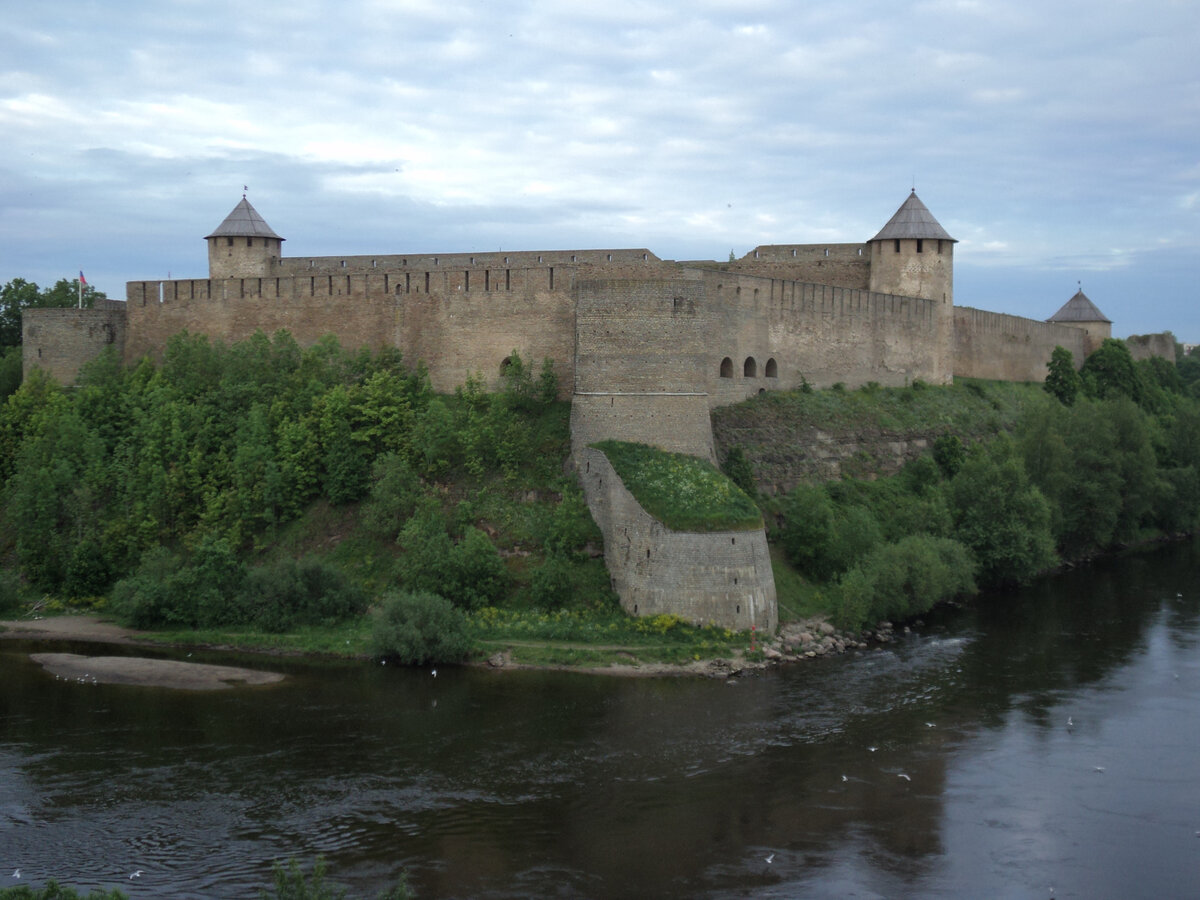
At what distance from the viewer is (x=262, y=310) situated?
2517 cm

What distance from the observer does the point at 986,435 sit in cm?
2884

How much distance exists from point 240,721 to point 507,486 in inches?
268

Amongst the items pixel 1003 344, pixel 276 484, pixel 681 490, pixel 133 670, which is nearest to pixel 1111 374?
pixel 1003 344

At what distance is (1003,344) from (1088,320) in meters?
7.60

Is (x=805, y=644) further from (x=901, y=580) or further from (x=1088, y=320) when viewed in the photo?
(x=1088, y=320)

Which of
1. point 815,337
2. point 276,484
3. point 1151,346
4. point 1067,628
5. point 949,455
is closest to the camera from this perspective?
point 1067,628

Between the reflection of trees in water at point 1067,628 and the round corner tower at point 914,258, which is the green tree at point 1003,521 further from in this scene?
the round corner tower at point 914,258

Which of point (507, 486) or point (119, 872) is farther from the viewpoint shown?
point (507, 486)

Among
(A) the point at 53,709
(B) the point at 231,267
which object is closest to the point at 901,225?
(B) the point at 231,267

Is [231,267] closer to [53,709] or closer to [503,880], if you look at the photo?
[53,709]

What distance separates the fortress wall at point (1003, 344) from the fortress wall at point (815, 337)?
2.85m

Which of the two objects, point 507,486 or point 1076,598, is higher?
point 507,486

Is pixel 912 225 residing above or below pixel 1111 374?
above

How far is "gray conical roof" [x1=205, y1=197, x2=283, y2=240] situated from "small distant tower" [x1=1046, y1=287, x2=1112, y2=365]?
25.8 meters
